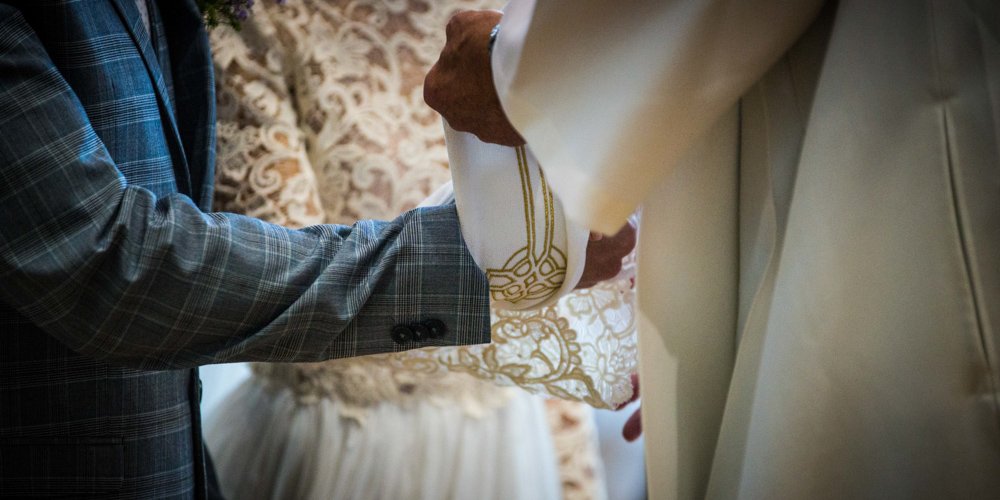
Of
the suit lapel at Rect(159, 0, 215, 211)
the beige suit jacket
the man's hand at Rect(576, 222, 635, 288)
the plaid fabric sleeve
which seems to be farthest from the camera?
the suit lapel at Rect(159, 0, 215, 211)

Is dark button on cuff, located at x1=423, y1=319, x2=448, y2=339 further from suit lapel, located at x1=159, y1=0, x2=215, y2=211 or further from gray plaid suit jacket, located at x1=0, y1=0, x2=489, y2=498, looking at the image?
suit lapel, located at x1=159, y1=0, x2=215, y2=211

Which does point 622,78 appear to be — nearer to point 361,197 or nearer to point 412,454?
point 361,197

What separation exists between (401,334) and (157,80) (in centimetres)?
42

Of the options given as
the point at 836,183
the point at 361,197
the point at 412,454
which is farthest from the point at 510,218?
the point at 412,454

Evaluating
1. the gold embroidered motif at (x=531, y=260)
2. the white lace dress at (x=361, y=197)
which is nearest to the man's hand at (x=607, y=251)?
the gold embroidered motif at (x=531, y=260)

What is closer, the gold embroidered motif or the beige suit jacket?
the beige suit jacket

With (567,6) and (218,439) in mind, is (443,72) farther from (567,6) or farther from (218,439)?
(218,439)

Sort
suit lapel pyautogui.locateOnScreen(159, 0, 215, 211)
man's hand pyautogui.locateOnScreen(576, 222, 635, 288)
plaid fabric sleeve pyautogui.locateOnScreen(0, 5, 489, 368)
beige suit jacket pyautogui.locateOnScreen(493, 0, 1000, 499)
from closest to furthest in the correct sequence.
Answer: beige suit jacket pyautogui.locateOnScreen(493, 0, 1000, 499)
plaid fabric sleeve pyautogui.locateOnScreen(0, 5, 489, 368)
man's hand pyautogui.locateOnScreen(576, 222, 635, 288)
suit lapel pyautogui.locateOnScreen(159, 0, 215, 211)

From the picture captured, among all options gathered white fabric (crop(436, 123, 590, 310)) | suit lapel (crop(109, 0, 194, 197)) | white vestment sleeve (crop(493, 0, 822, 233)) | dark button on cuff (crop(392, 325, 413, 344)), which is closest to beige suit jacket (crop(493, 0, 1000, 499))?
white vestment sleeve (crop(493, 0, 822, 233))

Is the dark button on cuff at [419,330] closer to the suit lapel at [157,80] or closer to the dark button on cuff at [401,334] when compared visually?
the dark button on cuff at [401,334]

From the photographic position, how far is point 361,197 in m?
0.99

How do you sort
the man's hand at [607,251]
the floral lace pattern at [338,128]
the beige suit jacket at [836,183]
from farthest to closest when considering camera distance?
the floral lace pattern at [338,128]
the man's hand at [607,251]
the beige suit jacket at [836,183]

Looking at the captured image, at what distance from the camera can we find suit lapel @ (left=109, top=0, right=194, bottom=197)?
73cm

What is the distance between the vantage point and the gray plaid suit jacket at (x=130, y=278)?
571 millimetres
